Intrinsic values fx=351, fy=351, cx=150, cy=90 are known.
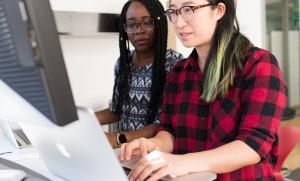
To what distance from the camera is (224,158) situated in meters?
0.95

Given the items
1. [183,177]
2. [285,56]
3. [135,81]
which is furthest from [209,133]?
[285,56]

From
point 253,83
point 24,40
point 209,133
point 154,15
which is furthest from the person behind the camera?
point 154,15

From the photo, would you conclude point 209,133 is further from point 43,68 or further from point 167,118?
point 43,68

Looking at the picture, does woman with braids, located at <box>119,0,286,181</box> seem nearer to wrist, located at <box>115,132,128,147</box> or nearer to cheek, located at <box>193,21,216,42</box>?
cheek, located at <box>193,21,216,42</box>

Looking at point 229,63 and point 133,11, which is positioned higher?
point 133,11

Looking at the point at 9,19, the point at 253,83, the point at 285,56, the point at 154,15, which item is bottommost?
the point at 285,56

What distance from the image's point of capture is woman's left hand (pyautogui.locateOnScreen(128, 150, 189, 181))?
0.76 metres

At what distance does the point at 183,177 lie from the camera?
0.78 meters

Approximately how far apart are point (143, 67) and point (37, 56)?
55.5 inches

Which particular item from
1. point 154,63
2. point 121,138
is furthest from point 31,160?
point 154,63

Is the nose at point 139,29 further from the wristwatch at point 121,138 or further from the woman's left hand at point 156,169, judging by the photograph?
the woman's left hand at point 156,169

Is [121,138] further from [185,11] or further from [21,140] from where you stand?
[185,11]

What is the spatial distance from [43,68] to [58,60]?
0.02 m

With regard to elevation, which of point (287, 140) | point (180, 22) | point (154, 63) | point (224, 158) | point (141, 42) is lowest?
point (287, 140)
